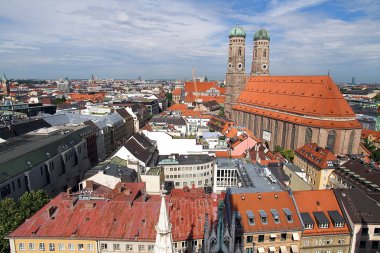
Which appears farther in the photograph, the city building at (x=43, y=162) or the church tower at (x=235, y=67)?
the church tower at (x=235, y=67)

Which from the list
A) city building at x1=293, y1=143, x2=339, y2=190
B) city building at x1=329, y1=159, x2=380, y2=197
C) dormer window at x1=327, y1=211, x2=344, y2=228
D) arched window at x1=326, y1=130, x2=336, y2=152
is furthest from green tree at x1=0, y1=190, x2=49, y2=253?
arched window at x1=326, y1=130, x2=336, y2=152

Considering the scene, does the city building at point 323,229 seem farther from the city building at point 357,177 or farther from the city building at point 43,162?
the city building at point 43,162

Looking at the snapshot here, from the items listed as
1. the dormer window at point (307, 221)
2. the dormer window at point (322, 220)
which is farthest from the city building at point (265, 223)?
the dormer window at point (322, 220)

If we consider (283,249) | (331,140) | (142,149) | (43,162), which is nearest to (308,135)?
(331,140)

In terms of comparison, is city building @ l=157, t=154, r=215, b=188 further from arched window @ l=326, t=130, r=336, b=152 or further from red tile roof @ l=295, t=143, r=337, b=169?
arched window @ l=326, t=130, r=336, b=152

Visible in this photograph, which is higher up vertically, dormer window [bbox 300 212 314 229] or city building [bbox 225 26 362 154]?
A: city building [bbox 225 26 362 154]

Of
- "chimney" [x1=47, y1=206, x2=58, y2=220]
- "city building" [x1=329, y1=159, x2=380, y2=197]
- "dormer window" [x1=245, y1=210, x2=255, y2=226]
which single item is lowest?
"city building" [x1=329, y1=159, x2=380, y2=197]

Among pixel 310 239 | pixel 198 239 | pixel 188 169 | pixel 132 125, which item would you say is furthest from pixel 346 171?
pixel 132 125

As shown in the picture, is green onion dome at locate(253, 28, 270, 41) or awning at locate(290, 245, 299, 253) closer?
awning at locate(290, 245, 299, 253)
